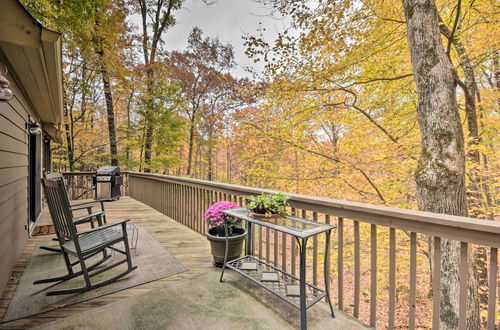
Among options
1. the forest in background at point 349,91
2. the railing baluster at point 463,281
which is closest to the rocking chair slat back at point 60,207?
the railing baluster at point 463,281

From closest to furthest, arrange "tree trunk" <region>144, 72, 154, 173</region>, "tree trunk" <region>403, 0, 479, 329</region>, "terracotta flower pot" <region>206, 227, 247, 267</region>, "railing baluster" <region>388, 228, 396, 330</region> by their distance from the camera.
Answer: "railing baluster" <region>388, 228, 396, 330</region> < "terracotta flower pot" <region>206, 227, 247, 267</region> < "tree trunk" <region>403, 0, 479, 329</region> < "tree trunk" <region>144, 72, 154, 173</region>

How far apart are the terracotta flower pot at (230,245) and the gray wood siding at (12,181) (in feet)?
6.47

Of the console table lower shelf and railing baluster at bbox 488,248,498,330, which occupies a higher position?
railing baluster at bbox 488,248,498,330

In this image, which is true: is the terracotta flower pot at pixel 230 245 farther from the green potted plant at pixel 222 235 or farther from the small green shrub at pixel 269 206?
the small green shrub at pixel 269 206

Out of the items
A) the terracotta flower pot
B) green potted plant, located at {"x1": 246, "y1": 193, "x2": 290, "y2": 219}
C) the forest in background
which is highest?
the forest in background

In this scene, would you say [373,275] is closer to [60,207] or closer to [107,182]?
[60,207]

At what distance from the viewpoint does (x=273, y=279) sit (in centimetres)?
211

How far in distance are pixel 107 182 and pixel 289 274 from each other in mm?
5681

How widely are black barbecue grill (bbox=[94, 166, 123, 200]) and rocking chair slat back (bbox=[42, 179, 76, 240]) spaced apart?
4016 mm

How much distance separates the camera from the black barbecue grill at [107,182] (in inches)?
235

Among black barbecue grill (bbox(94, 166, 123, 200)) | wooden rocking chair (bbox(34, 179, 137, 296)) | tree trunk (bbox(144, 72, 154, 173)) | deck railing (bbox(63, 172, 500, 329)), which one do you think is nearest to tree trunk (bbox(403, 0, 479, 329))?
deck railing (bbox(63, 172, 500, 329))

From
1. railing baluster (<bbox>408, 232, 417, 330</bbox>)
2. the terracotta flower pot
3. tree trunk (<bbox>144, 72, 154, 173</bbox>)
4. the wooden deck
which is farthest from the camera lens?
tree trunk (<bbox>144, 72, 154, 173</bbox>)

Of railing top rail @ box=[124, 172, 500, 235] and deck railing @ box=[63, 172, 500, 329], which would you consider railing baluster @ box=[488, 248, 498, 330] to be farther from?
railing top rail @ box=[124, 172, 500, 235]

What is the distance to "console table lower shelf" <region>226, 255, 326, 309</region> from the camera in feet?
6.31
